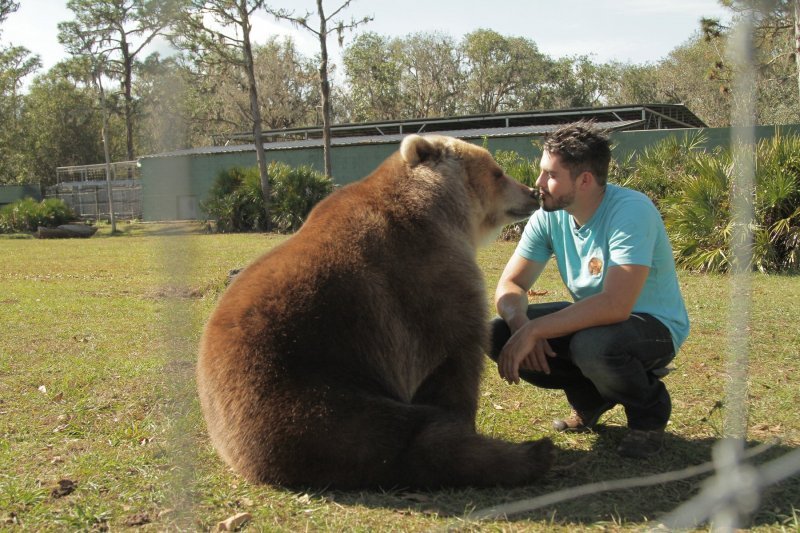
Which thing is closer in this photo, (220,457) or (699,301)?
(220,457)

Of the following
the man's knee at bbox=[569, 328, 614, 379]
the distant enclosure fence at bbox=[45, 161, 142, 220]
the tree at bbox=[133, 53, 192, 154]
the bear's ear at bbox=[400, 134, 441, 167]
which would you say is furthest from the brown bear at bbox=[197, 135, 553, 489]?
the distant enclosure fence at bbox=[45, 161, 142, 220]

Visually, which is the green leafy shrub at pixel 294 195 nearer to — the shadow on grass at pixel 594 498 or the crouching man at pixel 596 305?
the crouching man at pixel 596 305

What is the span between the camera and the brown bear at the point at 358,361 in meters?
3.51

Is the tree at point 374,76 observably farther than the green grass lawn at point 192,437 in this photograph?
Yes

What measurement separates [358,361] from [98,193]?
41185 millimetres

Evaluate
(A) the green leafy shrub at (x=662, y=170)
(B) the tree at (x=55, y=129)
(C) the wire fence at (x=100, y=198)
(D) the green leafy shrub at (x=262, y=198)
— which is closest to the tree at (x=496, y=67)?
(B) the tree at (x=55, y=129)

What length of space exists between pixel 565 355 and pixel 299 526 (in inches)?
83.3

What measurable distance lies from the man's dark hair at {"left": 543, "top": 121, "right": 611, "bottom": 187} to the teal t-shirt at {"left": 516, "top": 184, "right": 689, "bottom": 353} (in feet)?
0.63

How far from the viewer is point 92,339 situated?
838cm

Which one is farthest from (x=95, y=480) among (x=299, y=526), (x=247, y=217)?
(x=247, y=217)

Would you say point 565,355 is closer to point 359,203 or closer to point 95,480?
point 359,203

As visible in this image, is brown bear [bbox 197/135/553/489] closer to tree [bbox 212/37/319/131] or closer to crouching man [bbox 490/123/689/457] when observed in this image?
crouching man [bbox 490/123/689/457]

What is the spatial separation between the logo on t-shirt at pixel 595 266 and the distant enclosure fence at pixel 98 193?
36164 millimetres

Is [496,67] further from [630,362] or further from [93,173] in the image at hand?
[630,362]
